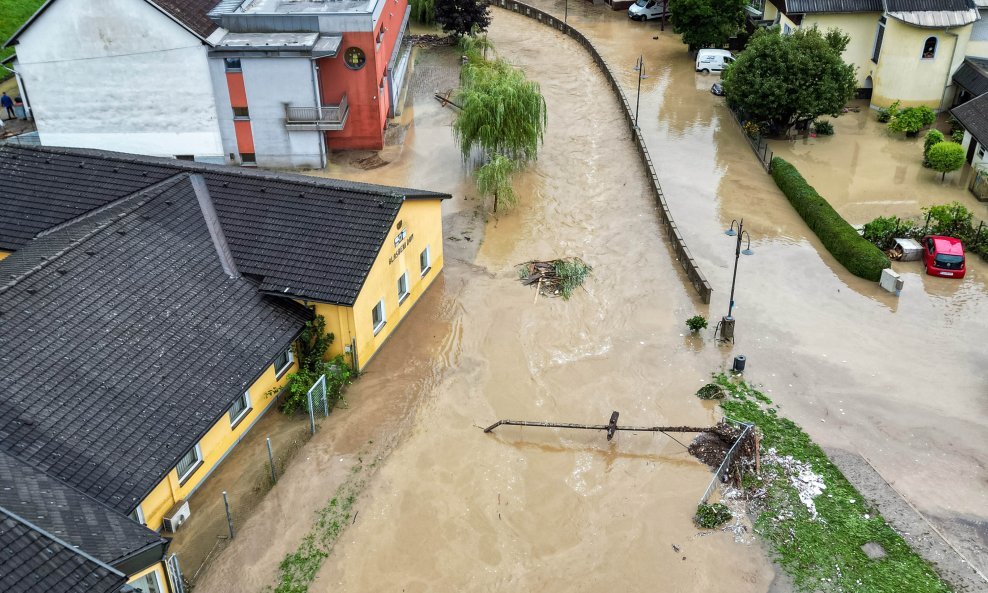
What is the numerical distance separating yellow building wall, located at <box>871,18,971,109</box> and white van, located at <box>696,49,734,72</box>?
913 cm

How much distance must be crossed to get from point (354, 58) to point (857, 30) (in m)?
26.4

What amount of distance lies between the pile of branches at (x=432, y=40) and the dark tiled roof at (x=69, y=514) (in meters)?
44.1

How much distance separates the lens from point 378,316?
26016 millimetres

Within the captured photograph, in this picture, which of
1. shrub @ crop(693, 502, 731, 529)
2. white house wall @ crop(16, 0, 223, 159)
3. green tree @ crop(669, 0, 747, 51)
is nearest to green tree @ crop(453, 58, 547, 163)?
white house wall @ crop(16, 0, 223, 159)

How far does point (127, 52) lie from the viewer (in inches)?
1401

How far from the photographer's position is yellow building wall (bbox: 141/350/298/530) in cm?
1934

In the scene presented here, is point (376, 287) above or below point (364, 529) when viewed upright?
above

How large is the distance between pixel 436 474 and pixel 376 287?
6.10 m

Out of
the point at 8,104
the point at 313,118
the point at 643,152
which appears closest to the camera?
the point at 313,118

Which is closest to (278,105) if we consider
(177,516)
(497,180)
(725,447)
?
(497,180)

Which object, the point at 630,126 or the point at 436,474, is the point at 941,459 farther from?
the point at 630,126

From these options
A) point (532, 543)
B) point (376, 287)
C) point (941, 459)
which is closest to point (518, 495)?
point (532, 543)

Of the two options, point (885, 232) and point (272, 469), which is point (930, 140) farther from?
point (272, 469)

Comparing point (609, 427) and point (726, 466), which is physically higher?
point (609, 427)
